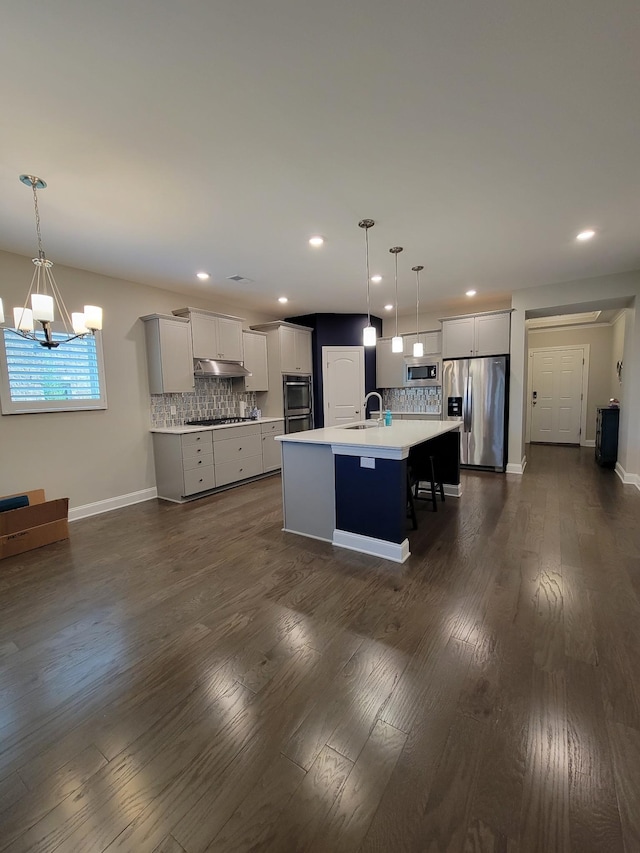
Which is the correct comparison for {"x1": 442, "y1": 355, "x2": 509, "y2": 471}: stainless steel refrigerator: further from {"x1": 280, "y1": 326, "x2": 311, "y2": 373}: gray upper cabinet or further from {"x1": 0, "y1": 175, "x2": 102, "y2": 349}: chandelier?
{"x1": 0, "y1": 175, "x2": 102, "y2": 349}: chandelier

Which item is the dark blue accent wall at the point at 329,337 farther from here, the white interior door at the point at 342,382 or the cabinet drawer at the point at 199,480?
the cabinet drawer at the point at 199,480

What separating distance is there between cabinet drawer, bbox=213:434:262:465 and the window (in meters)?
1.42

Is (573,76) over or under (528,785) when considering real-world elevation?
over

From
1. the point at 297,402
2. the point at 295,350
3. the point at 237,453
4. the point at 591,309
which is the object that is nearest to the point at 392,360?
the point at 295,350

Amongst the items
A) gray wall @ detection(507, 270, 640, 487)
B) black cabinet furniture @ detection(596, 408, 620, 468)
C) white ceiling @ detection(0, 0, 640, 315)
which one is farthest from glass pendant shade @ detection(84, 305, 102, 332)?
black cabinet furniture @ detection(596, 408, 620, 468)

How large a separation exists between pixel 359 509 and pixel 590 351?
697cm

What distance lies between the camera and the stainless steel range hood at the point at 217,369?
189 inches

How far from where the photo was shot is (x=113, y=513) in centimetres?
404

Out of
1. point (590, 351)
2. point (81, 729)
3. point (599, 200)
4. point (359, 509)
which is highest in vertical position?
point (599, 200)

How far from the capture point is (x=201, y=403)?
5.23 metres

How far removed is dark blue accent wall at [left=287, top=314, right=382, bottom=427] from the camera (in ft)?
20.9

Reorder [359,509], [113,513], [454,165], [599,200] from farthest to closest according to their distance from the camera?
[113,513]
[359,509]
[599,200]
[454,165]

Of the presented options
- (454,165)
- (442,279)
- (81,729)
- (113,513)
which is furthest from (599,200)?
(113,513)

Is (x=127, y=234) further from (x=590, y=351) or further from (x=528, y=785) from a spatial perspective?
(x=590, y=351)
